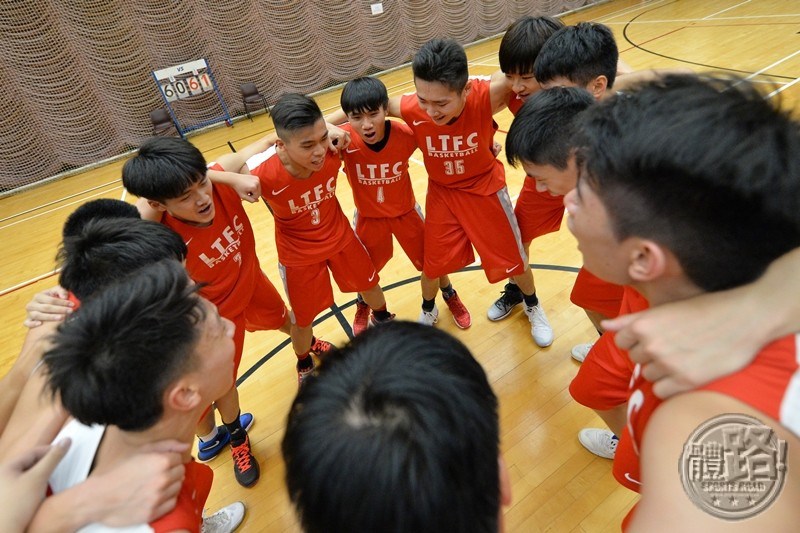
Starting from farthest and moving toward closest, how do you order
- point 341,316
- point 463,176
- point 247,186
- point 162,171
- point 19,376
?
point 341,316 → point 463,176 → point 247,186 → point 162,171 → point 19,376

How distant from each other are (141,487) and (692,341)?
49.0 inches

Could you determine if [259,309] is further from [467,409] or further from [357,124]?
[467,409]

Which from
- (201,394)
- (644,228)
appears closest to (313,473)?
(201,394)

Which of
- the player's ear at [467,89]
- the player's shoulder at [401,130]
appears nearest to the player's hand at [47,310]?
the player's shoulder at [401,130]

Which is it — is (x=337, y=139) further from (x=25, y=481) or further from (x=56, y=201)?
(x=56, y=201)

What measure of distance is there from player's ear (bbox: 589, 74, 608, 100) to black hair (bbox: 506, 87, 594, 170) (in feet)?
1.45

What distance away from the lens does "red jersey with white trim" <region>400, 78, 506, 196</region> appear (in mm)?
2598

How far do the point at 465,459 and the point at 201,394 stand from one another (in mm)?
784

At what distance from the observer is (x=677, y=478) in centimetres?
77

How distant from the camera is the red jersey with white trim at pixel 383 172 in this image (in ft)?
8.89

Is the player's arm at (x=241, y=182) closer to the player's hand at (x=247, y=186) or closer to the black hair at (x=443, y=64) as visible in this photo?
the player's hand at (x=247, y=186)

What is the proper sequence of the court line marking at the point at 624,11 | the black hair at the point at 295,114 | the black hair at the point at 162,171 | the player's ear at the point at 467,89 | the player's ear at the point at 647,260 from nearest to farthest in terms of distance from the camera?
the player's ear at the point at 647,260 < the black hair at the point at 162,171 < the black hair at the point at 295,114 < the player's ear at the point at 467,89 < the court line marking at the point at 624,11

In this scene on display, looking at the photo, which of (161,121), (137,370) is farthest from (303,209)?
(161,121)

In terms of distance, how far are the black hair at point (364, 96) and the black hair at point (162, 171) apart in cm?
98
